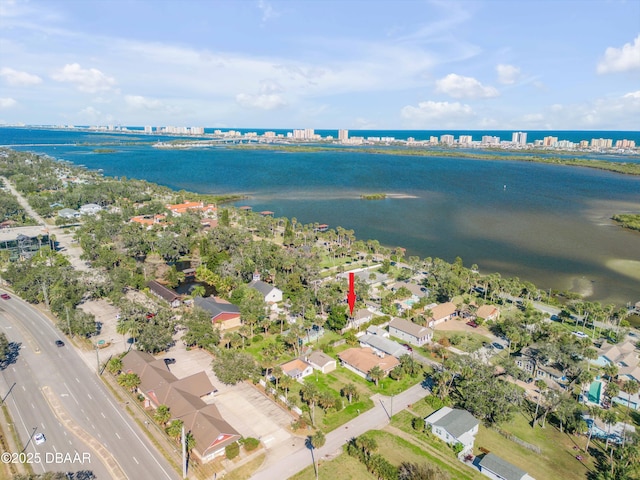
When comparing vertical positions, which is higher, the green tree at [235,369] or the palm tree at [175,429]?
the green tree at [235,369]

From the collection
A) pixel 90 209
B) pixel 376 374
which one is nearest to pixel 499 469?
pixel 376 374

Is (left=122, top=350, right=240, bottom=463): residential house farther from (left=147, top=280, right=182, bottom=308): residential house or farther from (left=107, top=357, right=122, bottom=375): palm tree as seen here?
(left=147, top=280, right=182, bottom=308): residential house

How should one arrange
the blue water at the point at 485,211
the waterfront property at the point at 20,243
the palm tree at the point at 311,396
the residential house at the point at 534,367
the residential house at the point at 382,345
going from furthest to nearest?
1. the blue water at the point at 485,211
2. the waterfront property at the point at 20,243
3. the residential house at the point at 382,345
4. the residential house at the point at 534,367
5. the palm tree at the point at 311,396

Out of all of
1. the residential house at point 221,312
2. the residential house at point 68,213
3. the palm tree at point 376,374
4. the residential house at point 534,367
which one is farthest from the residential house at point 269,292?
the residential house at point 68,213

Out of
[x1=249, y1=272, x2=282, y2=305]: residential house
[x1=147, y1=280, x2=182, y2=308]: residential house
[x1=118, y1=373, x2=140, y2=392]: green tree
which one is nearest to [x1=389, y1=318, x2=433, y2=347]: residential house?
[x1=249, y1=272, x2=282, y2=305]: residential house

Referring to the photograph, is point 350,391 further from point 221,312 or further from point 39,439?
point 39,439

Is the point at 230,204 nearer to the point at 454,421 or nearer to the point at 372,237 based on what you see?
the point at 372,237

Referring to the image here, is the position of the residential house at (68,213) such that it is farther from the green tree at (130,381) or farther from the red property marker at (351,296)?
the red property marker at (351,296)
